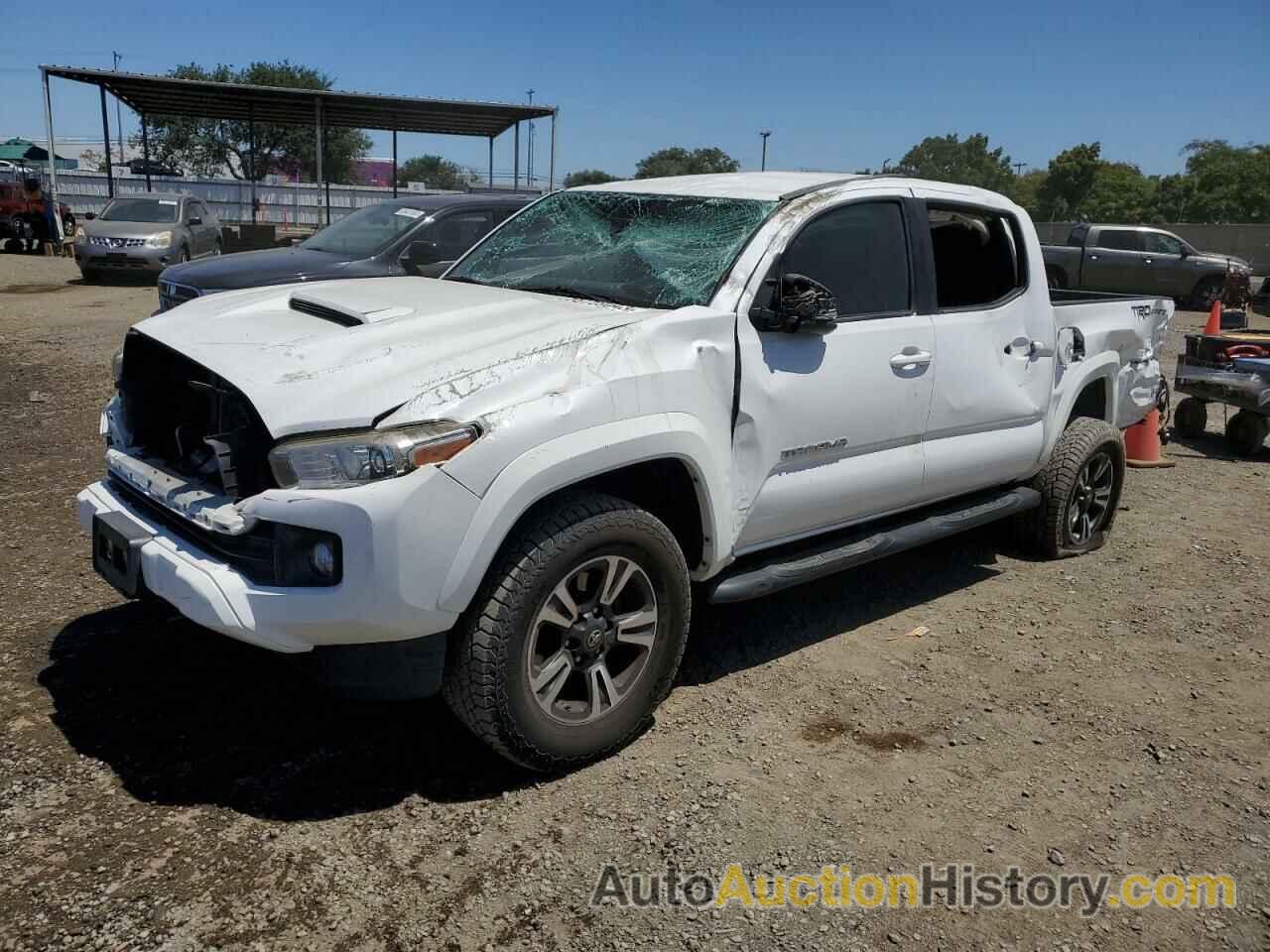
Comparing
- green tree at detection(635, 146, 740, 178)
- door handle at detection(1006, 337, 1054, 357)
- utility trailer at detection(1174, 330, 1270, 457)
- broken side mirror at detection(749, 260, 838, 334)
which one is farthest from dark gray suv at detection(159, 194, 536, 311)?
green tree at detection(635, 146, 740, 178)

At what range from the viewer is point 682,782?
3281 mm

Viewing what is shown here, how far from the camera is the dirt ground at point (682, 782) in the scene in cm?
266

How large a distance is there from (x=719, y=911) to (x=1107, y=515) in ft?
13.4

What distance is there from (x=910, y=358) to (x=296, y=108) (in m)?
26.1

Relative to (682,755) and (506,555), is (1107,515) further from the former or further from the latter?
(506,555)

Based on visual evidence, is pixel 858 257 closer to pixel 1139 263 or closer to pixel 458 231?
pixel 458 231

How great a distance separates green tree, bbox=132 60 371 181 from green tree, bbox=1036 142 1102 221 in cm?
3830

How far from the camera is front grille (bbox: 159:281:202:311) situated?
889 cm

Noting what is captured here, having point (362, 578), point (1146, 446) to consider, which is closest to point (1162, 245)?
point (1146, 446)

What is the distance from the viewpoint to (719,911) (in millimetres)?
2707

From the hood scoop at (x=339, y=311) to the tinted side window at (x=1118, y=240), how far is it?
2064 cm

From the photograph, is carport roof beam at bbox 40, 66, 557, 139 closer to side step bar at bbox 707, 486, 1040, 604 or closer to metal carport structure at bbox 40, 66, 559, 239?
metal carport structure at bbox 40, 66, 559, 239

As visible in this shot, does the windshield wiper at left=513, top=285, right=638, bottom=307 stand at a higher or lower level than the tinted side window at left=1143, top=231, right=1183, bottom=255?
lower

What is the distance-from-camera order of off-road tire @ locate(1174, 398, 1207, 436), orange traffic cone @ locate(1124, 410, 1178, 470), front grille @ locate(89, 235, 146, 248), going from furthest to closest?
front grille @ locate(89, 235, 146, 248)
off-road tire @ locate(1174, 398, 1207, 436)
orange traffic cone @ locate(1124, 410, 1178, 470)
